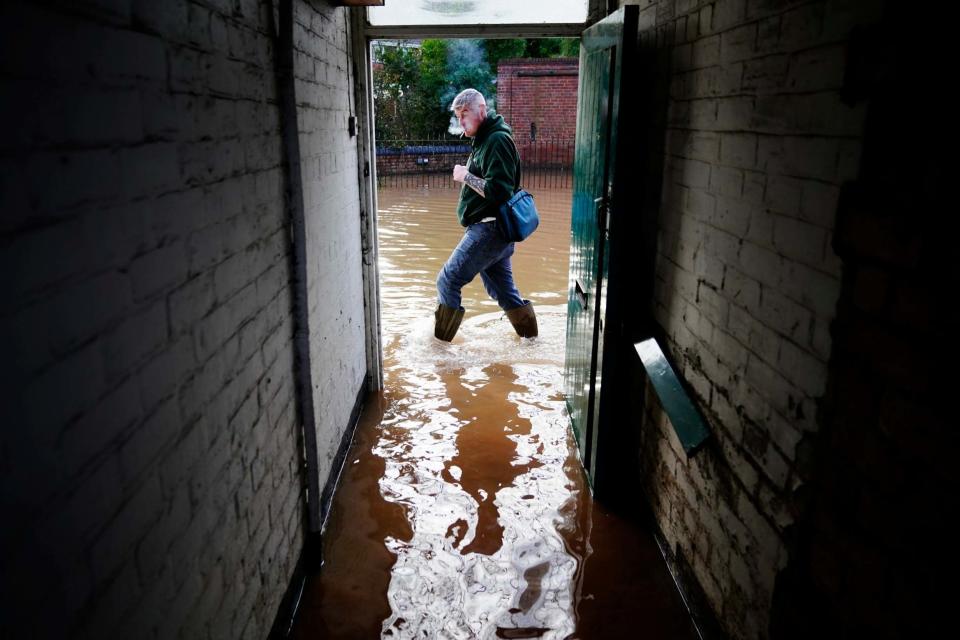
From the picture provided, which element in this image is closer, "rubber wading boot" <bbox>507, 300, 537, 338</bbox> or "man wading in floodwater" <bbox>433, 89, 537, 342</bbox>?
"man wading in floodwater" <bbox>433, 89, 537, 342</bbox>

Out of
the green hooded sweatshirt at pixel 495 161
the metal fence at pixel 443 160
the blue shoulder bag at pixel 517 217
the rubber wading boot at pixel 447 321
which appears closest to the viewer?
the green hooded sweatshirt at pixel 495 161

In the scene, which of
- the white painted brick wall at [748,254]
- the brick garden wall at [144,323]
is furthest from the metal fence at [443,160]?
the brick garden wall at [144,323]

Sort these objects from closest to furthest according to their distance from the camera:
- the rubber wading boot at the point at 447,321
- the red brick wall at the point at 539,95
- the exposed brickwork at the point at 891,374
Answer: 1. the exposed brickwork at the point at 891,374
2. the rubber wading boot at the point at 447,321
3. the red brick wall at the point at 539,95

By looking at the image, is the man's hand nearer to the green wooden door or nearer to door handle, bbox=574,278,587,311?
the green wooden door

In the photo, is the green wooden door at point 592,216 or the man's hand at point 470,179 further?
the man's hand at point 470,179

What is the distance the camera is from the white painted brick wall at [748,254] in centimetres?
183

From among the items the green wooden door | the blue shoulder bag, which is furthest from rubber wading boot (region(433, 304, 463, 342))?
the green wooden door

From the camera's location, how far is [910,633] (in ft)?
4.68

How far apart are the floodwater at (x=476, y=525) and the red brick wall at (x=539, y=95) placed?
1515 cm

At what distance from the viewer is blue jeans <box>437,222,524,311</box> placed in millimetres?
5523

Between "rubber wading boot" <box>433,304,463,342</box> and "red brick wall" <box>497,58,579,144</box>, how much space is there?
14.9 m

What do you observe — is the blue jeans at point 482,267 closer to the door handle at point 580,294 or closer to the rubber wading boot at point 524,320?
the rubber wading boot at point 524,320

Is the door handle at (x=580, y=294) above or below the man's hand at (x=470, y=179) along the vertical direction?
below

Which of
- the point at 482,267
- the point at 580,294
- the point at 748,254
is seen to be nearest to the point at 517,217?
the point at 482,267
